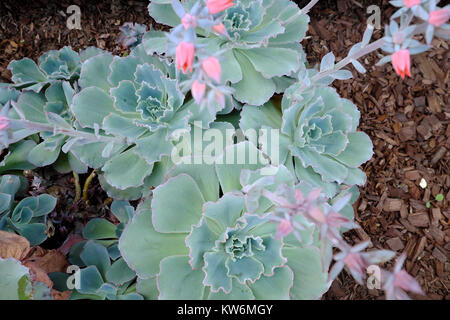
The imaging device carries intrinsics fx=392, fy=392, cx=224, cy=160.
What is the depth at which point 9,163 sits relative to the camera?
1.21 m

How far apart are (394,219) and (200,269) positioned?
0.90 meters

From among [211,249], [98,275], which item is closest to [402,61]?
[211,249]

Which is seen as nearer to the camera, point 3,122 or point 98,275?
point 3,122

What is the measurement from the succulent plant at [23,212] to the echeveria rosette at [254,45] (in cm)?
58

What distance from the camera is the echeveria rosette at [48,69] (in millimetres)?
1277

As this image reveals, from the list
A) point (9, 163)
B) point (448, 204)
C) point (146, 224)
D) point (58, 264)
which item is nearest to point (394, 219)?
point (448, 204)

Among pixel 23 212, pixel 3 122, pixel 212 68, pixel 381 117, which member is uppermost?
pixel 212 68

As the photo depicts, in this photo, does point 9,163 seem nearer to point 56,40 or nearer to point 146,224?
point 146,224

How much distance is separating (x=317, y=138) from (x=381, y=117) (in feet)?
2.31

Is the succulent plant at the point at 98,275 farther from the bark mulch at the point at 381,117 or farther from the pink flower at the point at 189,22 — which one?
the pink flower at the point at 189,22

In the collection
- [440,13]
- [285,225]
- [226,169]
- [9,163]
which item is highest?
[440,13]

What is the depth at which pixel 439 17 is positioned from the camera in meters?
0.60

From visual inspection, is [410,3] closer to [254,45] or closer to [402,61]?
[402,61]

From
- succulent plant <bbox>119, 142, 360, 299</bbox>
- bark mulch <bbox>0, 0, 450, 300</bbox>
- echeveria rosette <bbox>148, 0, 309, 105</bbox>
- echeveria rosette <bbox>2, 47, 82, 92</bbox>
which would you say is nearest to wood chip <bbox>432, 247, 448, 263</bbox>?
bark mulch <bbox>0, 0, 450, 300</bbox>
